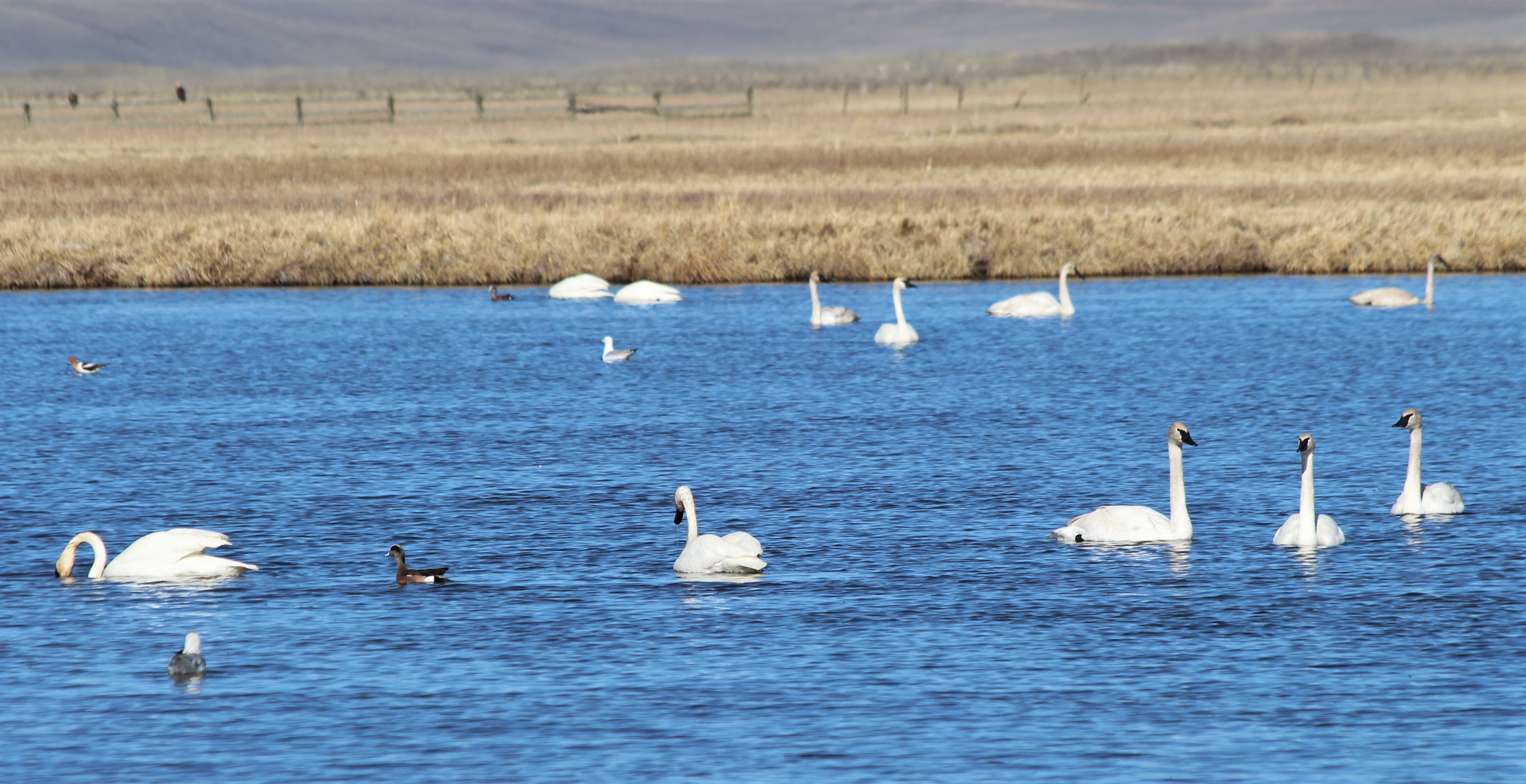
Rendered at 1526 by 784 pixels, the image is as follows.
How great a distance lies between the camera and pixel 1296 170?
150 ft

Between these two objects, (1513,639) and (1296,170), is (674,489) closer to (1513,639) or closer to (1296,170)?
(1513,639)

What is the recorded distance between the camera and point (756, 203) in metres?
39.2

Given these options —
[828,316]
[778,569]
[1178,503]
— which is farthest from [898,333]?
[778,569]

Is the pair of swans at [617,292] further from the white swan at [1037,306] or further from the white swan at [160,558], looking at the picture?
the white swan at [160,558]

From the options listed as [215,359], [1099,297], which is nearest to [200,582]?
[215,359]

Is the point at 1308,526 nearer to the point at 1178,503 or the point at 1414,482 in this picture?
the point at 1178,503

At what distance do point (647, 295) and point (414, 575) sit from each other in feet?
62.9

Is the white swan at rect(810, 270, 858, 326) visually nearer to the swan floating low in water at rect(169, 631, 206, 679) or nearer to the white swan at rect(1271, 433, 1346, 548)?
the white swan at rect(1271, 433, 1346, 548)

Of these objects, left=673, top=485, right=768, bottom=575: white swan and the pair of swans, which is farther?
the pair of swans

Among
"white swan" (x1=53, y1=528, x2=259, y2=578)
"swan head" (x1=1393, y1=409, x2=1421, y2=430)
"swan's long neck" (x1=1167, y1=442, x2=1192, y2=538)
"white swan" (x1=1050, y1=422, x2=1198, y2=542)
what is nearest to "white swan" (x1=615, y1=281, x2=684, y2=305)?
"swan head" (x1=1393, y1=409, x2=1421, y2=430)

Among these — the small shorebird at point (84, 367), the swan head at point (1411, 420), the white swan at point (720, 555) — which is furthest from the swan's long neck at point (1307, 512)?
the small shorebird at point (84, 367)

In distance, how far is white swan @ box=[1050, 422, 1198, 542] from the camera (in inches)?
558

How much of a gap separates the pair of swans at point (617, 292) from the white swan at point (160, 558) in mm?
18738

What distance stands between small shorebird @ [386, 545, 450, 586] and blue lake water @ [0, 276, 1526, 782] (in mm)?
99
